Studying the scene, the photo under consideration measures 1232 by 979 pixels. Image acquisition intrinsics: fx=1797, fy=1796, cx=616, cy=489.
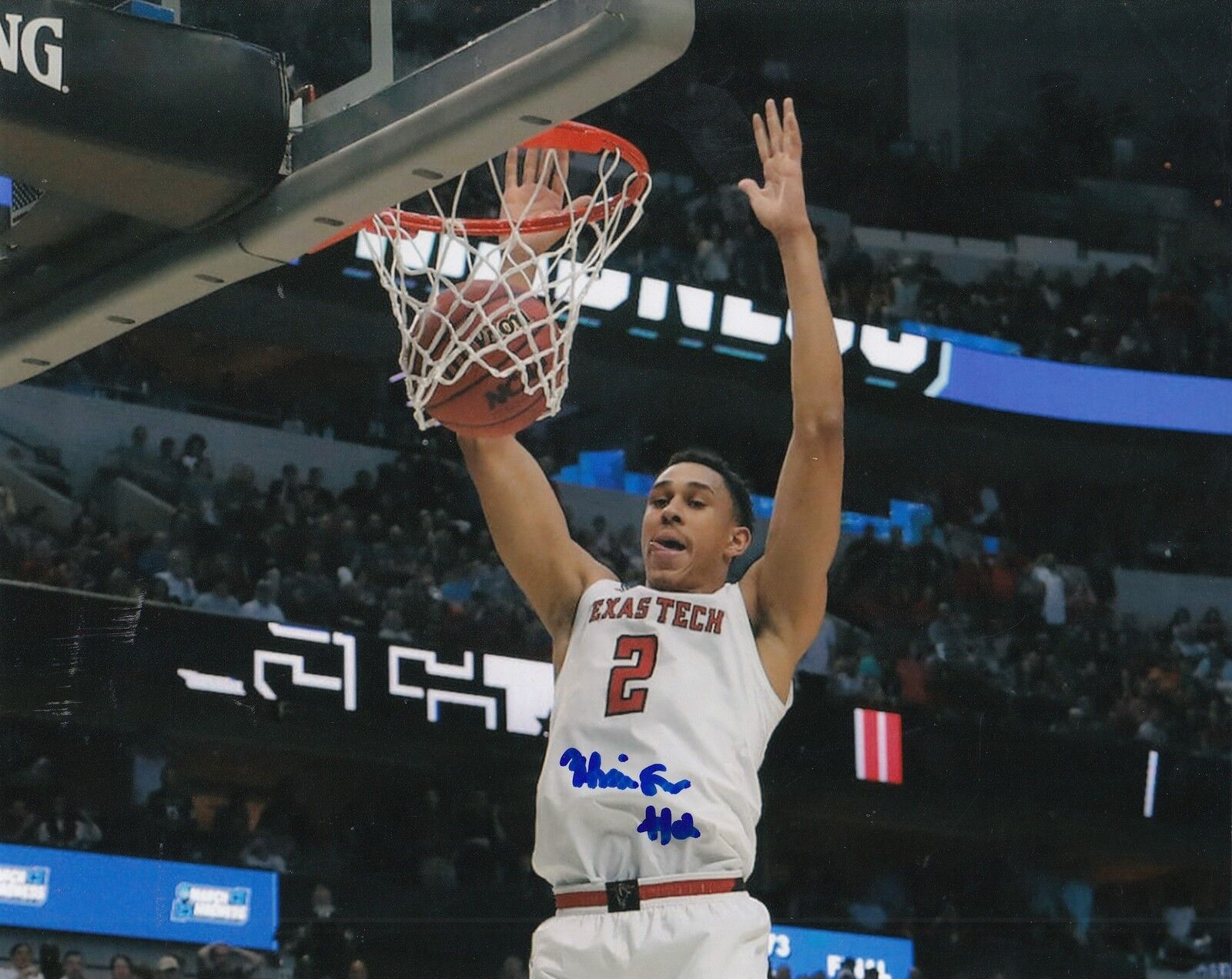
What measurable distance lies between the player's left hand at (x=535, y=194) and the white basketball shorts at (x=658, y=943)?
4.76ft

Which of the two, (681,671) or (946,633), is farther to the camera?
(946,633)

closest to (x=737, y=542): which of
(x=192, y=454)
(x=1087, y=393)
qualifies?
(x=192, y=454)

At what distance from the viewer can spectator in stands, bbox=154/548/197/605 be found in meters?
8.69

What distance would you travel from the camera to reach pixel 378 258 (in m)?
3.84

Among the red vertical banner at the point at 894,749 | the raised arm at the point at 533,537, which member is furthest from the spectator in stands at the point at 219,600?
the raised arm at the point at 533,537

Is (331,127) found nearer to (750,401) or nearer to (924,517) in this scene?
(750,401)

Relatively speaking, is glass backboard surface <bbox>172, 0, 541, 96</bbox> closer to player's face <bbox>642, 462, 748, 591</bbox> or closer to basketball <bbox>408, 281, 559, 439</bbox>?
basketball <bbox>408, 281, 559, 439</bbox>

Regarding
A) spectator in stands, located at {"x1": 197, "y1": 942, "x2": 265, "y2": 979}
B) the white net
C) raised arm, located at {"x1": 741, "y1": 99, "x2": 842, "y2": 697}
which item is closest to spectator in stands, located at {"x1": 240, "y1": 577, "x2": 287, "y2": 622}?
spectator in stands, located at {"x1": 197, "y1": 942, "x2": 265, "y2": 979}

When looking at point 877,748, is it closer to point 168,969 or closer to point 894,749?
point 894,749

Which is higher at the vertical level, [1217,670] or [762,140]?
[1217,670]

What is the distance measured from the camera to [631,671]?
3461 mm
